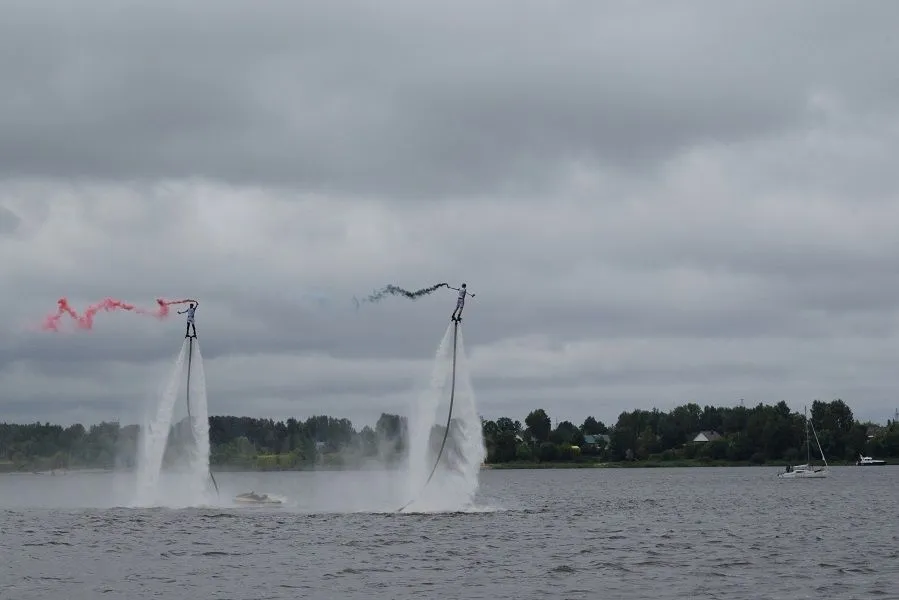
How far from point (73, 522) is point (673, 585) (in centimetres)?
6011

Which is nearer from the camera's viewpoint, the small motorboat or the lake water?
the lake water

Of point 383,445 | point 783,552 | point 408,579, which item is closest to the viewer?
point 408,579

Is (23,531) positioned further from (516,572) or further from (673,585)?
(673,585)

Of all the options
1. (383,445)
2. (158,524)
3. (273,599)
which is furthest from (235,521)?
(273,599)

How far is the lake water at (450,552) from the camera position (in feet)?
206

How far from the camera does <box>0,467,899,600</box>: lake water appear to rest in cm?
6272

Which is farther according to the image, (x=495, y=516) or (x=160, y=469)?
(x=160, y=469)

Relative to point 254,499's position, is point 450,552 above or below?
below

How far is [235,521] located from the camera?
340 ft

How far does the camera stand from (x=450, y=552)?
7781cm

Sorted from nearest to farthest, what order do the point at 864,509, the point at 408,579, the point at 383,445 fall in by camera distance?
the point at 408,579
the point at 864,509
the point at 383,445

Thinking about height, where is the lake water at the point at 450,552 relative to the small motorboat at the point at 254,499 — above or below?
below

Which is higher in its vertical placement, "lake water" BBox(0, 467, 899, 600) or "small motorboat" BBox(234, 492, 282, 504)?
"small motorboat" BBox(234, 492, 282, 504)

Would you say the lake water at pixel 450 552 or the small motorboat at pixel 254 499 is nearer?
the lake water at pixel 450 552
